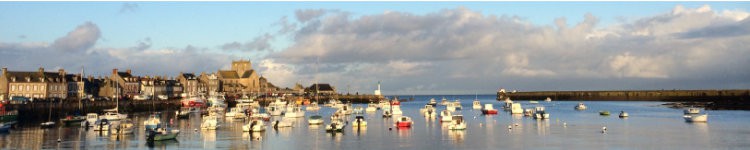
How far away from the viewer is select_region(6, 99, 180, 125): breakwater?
268 feet

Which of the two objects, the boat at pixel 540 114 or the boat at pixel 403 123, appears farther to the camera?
the boat at pixel 540 114

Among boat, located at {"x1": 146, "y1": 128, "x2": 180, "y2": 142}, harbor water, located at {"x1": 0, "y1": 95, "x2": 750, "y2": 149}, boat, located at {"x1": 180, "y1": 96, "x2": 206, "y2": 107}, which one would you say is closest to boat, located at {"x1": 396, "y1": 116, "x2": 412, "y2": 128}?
harbor water, located at {"x1": 0, "y1": 95, "x2": 750, "y2": 149}

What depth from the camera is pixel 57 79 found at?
380 ft

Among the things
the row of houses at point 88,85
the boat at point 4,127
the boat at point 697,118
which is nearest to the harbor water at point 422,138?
the boat at point 4,127

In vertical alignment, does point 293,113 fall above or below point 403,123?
above

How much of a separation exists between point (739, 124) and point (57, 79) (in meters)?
95.3

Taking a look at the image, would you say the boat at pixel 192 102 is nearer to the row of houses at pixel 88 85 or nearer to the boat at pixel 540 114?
the row of houses at pixel 88 85

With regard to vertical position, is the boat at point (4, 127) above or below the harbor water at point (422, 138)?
above

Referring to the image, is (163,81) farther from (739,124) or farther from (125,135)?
(739,124)

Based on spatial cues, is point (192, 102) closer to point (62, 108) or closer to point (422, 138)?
point (62, 108)

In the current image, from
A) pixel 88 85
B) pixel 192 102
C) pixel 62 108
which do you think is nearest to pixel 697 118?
pixel 62 108

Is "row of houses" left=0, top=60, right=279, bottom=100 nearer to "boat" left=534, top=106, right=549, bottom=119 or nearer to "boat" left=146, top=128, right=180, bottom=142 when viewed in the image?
"boat" left=146, top=128, right=180, bottom=142

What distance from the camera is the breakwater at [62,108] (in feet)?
268

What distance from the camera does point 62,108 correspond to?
89.9 meters
